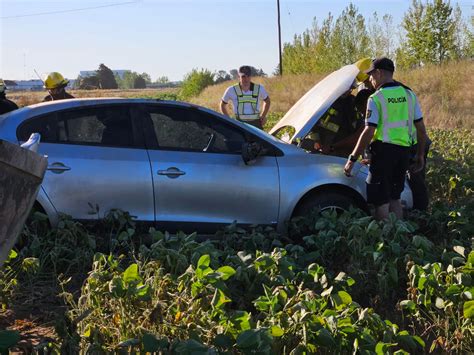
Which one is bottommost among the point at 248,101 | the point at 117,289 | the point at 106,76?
the point at 117,289

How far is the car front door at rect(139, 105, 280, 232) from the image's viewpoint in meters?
5.67

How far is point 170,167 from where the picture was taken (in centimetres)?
566

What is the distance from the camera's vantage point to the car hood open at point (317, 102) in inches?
260

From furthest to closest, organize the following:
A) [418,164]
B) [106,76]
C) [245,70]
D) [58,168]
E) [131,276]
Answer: [106,76]
[245,70]
[418,164]
[58,168]
[131,276]

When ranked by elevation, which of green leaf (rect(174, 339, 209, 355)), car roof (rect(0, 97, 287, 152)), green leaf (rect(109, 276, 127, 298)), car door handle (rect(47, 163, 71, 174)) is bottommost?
green leaf (rect(174, 339, 209, 355))

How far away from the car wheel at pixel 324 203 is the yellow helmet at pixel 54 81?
12.4 ft

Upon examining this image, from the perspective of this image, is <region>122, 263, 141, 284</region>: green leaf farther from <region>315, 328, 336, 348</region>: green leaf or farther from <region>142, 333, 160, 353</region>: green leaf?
<region>315, 328, 336, 348</region>: green leaf

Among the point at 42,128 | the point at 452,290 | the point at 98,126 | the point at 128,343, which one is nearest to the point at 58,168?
the point at 42,128

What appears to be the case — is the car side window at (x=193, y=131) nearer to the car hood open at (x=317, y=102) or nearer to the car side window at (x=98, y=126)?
the car side window at (x=98, y=126)

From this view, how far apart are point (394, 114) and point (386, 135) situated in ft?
0.70

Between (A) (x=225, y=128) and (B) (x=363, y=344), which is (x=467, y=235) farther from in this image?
(B) (x=363, y=344)

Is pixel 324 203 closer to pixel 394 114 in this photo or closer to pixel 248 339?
pixel 394 114

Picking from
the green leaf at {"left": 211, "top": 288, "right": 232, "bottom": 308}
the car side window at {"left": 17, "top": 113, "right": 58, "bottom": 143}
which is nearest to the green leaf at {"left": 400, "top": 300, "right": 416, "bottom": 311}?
the green leaf at {"left": 211, "top": 288, "right": 232, "bottom": 308}

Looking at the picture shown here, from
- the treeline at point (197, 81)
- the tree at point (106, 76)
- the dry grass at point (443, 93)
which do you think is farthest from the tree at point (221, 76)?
the dry grass at point (443, 93)
